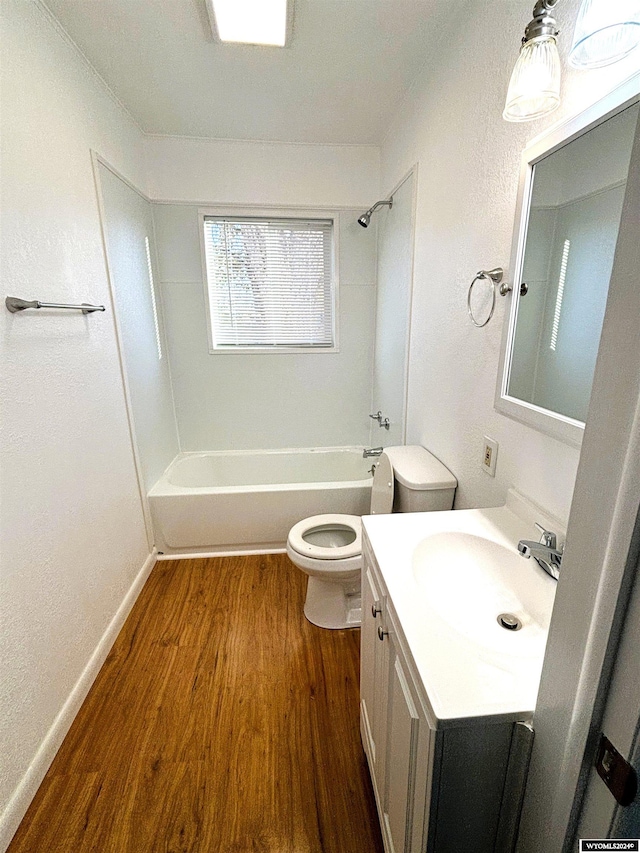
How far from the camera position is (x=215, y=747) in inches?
52.9

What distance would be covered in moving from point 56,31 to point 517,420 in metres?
2.30

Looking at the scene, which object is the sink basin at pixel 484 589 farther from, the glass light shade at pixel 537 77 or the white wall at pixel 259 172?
the white wall at pixel 259 172

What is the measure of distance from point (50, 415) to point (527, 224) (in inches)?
66.9

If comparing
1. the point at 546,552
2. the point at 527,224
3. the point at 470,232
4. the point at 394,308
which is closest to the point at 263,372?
the point at 394,308

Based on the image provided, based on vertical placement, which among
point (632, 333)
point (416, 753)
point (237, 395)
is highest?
point (632, 333)

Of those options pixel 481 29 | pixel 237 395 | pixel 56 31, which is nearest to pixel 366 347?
pixel 237 395

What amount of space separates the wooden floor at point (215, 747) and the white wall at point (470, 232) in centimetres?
100

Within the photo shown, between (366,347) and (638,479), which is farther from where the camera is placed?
(366,347)

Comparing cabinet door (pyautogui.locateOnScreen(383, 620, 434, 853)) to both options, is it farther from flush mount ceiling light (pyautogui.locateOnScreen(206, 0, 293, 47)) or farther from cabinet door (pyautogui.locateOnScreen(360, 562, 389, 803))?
flush mount ceiling light (pyautogui.locateOnScreen(206, 0, 293, 47))

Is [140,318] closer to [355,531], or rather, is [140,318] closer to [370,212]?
[370,212]

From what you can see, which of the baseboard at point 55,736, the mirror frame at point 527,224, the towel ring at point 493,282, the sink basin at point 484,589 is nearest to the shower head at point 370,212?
the towel ring at point 493,282

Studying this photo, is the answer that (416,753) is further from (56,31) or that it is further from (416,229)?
(56,31)

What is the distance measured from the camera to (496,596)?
0.99 m

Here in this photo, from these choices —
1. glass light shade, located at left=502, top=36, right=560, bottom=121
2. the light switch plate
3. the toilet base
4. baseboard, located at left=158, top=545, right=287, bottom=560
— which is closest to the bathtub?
baseboard, located at left=158, top=545, right=287, bottom=560
